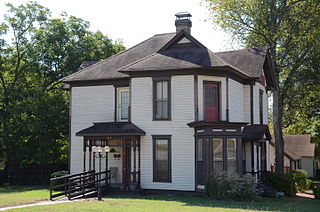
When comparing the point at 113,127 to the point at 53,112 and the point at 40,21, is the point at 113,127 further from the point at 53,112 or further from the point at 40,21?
the point at 40,21

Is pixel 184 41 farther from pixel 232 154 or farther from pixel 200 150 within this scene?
pixel 232 154

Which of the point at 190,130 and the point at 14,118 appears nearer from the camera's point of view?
the point at 190,130

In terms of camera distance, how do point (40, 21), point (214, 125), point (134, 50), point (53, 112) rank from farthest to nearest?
point (40, 21), point (53, 112), point (134, 50), point (214, 125)

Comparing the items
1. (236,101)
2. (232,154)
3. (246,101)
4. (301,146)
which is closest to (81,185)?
(232,154)

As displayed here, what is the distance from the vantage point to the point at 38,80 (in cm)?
3688

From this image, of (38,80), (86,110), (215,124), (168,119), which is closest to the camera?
(215,124)

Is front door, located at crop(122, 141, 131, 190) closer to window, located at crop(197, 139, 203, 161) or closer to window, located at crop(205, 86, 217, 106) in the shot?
window, located at crop(197, 139, 203, 161)

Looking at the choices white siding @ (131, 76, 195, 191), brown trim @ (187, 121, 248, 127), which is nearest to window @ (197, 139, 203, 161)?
white siding @ (131, 76, 195, 191)

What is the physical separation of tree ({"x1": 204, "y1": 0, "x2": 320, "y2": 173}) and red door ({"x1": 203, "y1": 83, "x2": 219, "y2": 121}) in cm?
743

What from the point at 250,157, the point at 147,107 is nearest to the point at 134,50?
the point at 147,107

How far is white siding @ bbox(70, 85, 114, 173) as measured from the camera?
24.6 meters

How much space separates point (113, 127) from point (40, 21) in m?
17.7

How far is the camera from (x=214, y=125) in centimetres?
2008

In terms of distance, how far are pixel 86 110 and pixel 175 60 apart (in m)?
6.55
